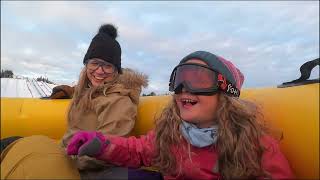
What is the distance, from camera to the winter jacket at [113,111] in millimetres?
2336

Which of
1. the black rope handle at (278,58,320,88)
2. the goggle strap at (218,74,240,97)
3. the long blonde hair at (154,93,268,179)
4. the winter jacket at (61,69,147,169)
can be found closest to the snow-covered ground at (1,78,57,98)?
the winter jacket at (61,69,147,169)

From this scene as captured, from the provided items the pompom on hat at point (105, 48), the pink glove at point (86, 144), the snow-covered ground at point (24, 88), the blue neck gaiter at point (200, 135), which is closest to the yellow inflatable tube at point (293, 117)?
the blue neck gaiter at point (200, 135)

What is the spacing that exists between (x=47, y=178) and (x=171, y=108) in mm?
692

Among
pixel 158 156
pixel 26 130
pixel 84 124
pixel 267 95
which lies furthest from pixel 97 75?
pixel 267 95

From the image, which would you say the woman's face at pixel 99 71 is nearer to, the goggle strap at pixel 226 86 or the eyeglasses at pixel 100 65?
the eyeglasses at pixel 100 65

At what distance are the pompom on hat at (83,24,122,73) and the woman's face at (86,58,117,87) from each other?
3 centimetres

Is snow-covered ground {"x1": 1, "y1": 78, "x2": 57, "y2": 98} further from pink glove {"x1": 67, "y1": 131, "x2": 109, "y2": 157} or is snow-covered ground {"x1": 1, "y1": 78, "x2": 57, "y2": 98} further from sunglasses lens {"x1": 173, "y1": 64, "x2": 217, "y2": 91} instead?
sunglasses lens {"x1": 173, "y1": 64, "x2": 217, "y2": 91}

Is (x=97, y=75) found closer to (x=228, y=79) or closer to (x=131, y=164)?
(x=131, y=164)

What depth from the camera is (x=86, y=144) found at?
5.97 ft

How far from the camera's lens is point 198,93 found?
1927 mm

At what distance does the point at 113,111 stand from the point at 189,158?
2.20 feet

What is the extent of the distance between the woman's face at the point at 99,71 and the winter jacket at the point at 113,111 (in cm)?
9

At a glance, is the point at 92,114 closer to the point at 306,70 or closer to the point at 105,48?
the point at 105,48

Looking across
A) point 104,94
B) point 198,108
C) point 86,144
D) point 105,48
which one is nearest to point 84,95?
point 104,94
